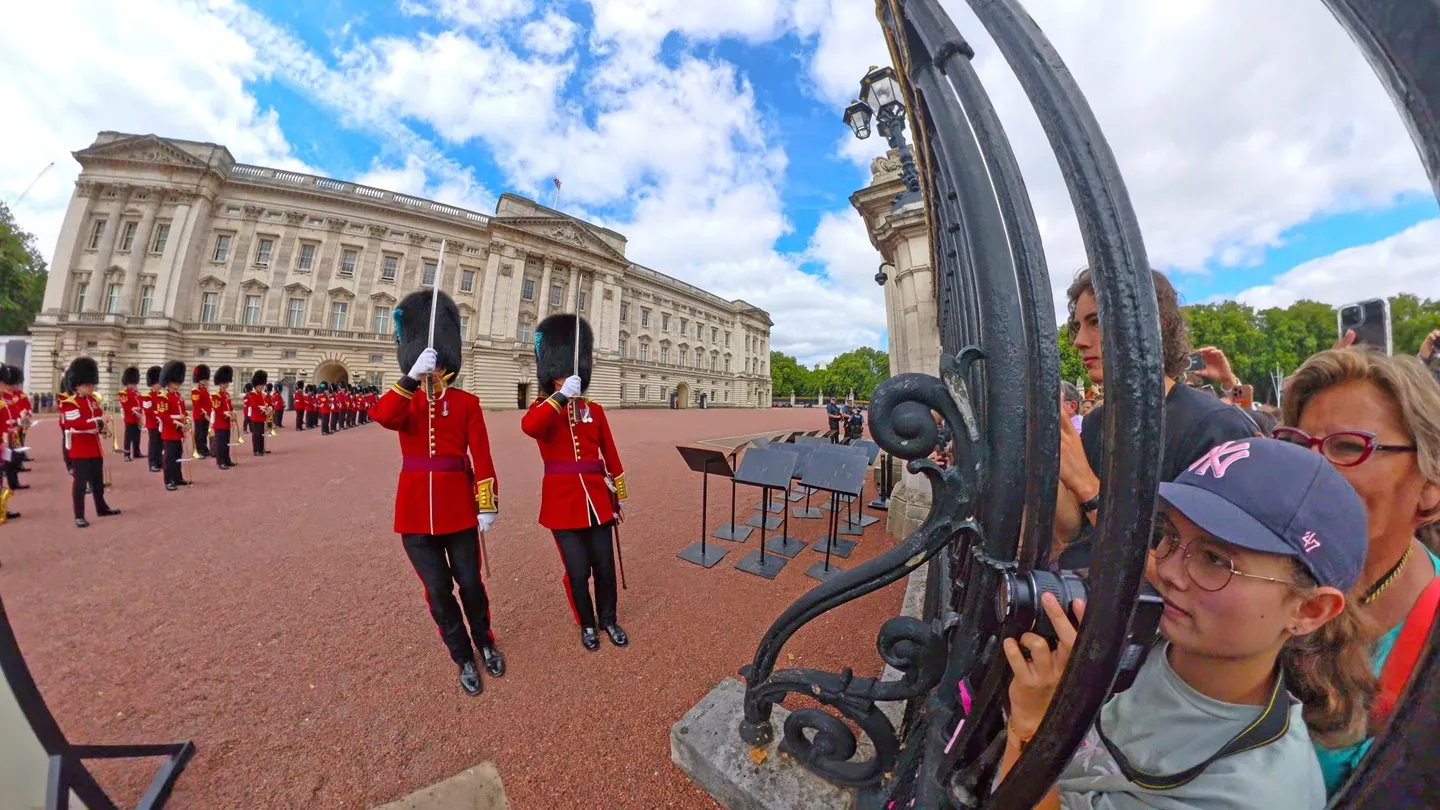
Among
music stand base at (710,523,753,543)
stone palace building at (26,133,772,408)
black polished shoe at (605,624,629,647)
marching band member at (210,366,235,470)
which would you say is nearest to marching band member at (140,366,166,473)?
marching band member at (210,366,235,470)

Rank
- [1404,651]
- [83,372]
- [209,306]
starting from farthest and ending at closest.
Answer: [209,306] < [83,372] < [1404,651]

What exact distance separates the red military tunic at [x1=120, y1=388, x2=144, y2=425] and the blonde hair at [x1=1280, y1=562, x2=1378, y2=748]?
53.5ft

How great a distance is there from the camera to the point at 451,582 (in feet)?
9.81

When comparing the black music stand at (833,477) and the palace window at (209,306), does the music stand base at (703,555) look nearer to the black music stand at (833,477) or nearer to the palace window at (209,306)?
the black music stand at (833,477)

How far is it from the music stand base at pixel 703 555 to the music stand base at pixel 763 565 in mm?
278

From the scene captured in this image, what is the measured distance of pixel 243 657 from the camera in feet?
10.2

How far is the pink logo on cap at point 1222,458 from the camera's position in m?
0.98

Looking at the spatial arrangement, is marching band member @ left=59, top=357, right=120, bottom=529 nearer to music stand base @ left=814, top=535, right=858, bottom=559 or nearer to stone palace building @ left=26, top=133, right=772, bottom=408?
music stand base @ left=814, top=535, right=858, bottom=559

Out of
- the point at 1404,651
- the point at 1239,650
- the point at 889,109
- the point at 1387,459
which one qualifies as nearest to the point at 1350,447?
the point at 1387,459

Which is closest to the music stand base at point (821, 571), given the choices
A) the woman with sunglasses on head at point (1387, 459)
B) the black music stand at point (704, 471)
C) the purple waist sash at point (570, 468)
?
the black music stand at point (704, 471)

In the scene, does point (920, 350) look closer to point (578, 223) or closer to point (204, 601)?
point (204, 601)

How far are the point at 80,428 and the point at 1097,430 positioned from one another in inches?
417

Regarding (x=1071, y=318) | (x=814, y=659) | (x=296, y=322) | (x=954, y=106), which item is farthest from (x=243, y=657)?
(x=296, y=322)

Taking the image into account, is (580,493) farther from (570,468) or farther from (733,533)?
(733,533)
